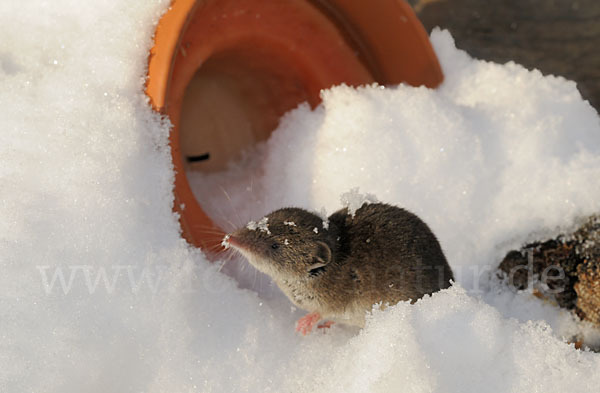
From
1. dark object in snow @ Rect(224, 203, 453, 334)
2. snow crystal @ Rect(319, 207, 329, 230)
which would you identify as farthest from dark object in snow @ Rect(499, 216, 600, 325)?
snow crystal @ Rect(319, 207, 329, 230)

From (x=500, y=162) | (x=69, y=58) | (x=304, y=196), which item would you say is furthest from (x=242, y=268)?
(x=500, y=162)

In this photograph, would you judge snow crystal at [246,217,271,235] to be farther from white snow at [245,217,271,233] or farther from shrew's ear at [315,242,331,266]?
shrew's ear at [315,242,331,266]

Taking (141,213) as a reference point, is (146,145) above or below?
above

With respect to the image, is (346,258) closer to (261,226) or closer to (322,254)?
(322,254)

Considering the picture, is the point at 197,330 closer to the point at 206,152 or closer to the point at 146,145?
the point at 146,145

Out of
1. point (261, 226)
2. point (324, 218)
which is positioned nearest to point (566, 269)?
point (324, 218)
